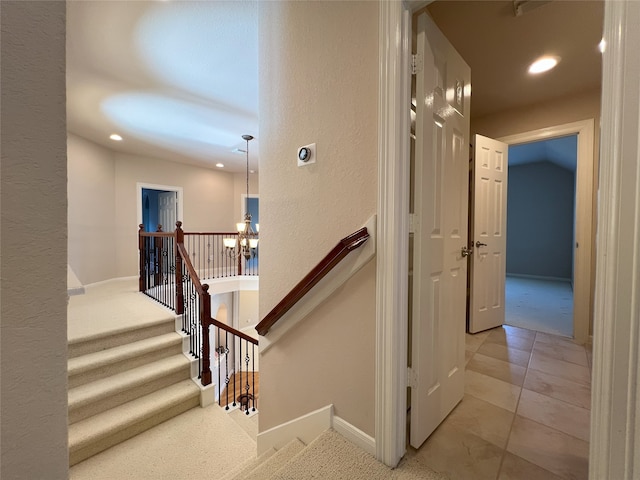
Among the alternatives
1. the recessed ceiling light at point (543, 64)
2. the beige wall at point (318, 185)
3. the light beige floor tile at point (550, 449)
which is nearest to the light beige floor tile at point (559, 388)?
the light beige floor tile at point (550, 449)

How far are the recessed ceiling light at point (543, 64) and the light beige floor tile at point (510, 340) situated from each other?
252 centimetres

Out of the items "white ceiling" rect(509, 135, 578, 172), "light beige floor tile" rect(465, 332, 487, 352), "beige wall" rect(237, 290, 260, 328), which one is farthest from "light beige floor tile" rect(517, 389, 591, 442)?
"beige wall" rect(237, 290, 260, 328)

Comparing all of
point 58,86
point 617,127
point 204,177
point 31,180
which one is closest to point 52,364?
point 31,180

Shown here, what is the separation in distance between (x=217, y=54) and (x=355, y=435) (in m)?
3.07

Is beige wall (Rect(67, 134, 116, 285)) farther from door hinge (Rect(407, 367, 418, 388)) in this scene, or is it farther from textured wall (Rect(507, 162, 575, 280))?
textured wall (Rect(507, 162, 575, 280))

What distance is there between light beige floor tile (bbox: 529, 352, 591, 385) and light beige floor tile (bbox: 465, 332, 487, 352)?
41 cm

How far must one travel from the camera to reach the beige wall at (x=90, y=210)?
171 inches

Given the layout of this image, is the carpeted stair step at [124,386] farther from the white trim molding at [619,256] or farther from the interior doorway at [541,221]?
the interior doorway at [541,221]

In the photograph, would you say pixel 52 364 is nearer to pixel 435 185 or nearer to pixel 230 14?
pixel 435 185

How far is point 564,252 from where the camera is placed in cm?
575

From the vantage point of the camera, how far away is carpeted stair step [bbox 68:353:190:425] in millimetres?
2271

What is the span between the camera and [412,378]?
4.17ft

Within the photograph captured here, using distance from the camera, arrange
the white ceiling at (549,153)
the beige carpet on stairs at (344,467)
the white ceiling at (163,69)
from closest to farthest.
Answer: the beige carpet on stairs at (344,467), the white ceiling at (163,69), the white ceiling at (549,153)

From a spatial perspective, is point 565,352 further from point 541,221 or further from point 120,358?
point 541,221
